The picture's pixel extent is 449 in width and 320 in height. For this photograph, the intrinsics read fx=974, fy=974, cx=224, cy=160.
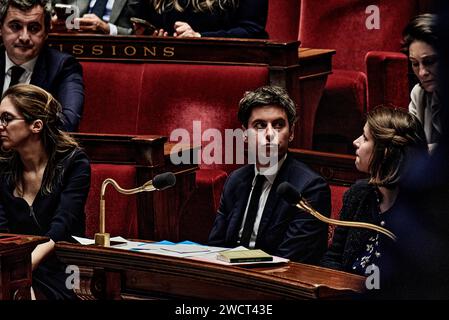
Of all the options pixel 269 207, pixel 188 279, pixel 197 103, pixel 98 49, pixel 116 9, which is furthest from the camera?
pixel 116 9

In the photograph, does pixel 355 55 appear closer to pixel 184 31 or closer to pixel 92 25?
pixel 184 31

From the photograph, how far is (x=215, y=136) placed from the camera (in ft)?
7.40

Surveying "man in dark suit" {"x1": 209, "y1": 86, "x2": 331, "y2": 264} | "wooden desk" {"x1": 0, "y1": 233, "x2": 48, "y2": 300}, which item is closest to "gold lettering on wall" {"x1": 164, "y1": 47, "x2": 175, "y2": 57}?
"man in dark suit" {"x1": 209, "y1": 86, "x2": 331, "y2": 264}

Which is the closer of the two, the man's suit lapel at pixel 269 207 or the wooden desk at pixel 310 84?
the man's suit lapel at pixel 269 207

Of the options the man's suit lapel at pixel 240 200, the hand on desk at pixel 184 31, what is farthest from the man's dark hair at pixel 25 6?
the man's suit lapel at pixel 240 200

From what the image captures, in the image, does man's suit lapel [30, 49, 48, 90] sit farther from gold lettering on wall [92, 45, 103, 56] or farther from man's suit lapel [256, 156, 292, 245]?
man's suit lapel [256, 156, 292, 245]

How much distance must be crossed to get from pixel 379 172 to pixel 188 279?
0.33m

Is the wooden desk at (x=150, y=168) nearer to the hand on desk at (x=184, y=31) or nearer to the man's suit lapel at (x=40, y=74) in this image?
the man's suit lapel at (x=40, y=74)

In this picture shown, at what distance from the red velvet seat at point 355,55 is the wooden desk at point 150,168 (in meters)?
0.56

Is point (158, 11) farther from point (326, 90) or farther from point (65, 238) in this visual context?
point (65, 238)

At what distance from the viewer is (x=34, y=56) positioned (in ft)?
7.10

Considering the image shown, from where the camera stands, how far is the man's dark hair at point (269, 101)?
170 centimetres

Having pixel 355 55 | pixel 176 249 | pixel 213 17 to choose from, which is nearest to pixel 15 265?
pixel 176 249
